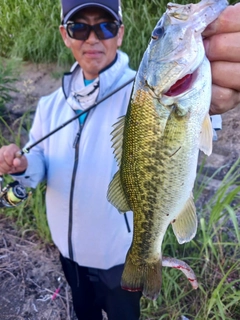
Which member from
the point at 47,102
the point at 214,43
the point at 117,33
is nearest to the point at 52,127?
the point at 47,102

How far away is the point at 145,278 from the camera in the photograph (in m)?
1.25

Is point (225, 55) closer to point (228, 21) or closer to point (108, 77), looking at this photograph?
point (228, 21)

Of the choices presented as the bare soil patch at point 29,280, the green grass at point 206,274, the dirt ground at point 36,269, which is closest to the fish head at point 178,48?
the green grass at point 206,274

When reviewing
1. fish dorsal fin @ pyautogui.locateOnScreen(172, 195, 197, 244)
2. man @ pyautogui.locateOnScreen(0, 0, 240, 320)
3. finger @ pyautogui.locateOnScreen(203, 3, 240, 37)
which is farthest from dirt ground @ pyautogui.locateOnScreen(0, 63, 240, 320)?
finger @ pyautogui.locateOnScreen(203, 3, 240, 37)

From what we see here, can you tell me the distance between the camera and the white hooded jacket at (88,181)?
65.7 inches

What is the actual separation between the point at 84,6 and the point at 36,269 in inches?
78.7

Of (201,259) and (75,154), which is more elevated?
(75,154)

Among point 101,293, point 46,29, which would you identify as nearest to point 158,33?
point 101,293

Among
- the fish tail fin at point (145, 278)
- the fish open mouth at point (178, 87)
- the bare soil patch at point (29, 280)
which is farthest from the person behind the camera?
the bare soil patch at point (29, 280)

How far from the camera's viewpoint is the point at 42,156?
183 centimetres

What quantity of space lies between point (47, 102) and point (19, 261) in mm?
1522

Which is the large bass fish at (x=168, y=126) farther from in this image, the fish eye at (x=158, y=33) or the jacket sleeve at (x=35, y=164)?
the jacket sleeve at (x=35, y=164)

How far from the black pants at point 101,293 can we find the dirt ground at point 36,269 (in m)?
0.53

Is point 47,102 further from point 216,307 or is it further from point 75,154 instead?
point 216,307
